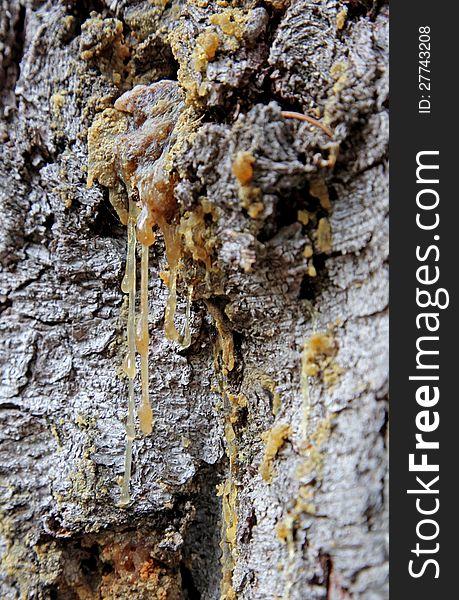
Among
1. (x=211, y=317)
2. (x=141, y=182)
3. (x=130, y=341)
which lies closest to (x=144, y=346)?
(x=130, y=341)

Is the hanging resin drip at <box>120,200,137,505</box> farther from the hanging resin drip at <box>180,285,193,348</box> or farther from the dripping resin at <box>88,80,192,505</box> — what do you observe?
the hanging resin drip at <box>180,285,193,348</box>

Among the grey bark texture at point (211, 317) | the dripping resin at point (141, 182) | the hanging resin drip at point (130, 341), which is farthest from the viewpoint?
the hanging resin drip at point (130, 341)

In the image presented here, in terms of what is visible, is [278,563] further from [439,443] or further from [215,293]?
[215,293]

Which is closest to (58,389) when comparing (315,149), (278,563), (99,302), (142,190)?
(99,302)

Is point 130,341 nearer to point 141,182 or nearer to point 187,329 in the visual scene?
point 187,329

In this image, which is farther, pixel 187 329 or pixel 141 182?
pixel 187 329

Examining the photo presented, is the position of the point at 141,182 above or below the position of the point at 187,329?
above

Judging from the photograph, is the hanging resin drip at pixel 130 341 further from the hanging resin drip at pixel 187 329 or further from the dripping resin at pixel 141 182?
the hanging resin drip at pixel 187 329

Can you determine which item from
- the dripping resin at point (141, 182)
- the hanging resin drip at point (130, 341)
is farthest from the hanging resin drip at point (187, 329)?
the hanging resin drip at point (130, 341)
